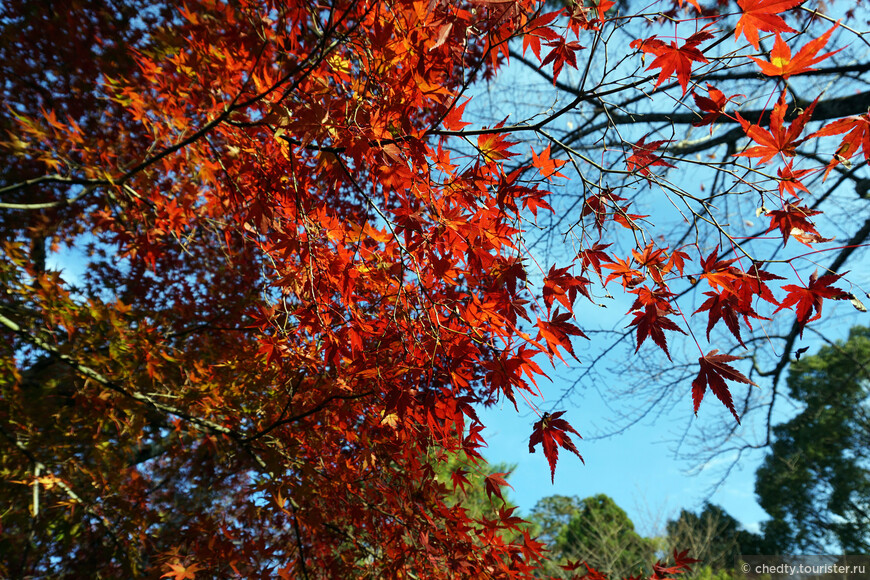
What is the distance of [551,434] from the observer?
1710 millimetres

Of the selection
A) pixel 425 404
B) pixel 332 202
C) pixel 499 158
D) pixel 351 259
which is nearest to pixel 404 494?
pixel 425 404

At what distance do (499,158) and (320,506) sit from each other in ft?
8.46

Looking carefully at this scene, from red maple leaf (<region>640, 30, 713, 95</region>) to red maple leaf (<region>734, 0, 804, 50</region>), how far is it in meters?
0.10

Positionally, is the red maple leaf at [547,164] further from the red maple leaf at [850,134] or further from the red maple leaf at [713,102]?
the red maple leaf at [850,134]

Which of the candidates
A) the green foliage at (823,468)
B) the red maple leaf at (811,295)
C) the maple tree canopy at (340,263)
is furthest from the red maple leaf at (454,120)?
the green foliage at (823,468)

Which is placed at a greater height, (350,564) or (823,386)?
(823,386)

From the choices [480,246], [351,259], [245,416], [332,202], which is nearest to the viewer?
[480,246]

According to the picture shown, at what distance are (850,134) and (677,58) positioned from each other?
1.95 feet

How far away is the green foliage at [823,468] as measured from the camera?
55.6 ft

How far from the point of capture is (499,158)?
193 centimetres

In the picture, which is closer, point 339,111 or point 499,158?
point 339,111

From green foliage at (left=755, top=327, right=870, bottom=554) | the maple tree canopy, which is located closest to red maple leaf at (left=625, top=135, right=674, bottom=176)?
the maple tree canopy

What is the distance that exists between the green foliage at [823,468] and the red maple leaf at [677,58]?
1853cm

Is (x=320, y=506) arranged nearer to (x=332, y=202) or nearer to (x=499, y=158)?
(x=499, y=158)
